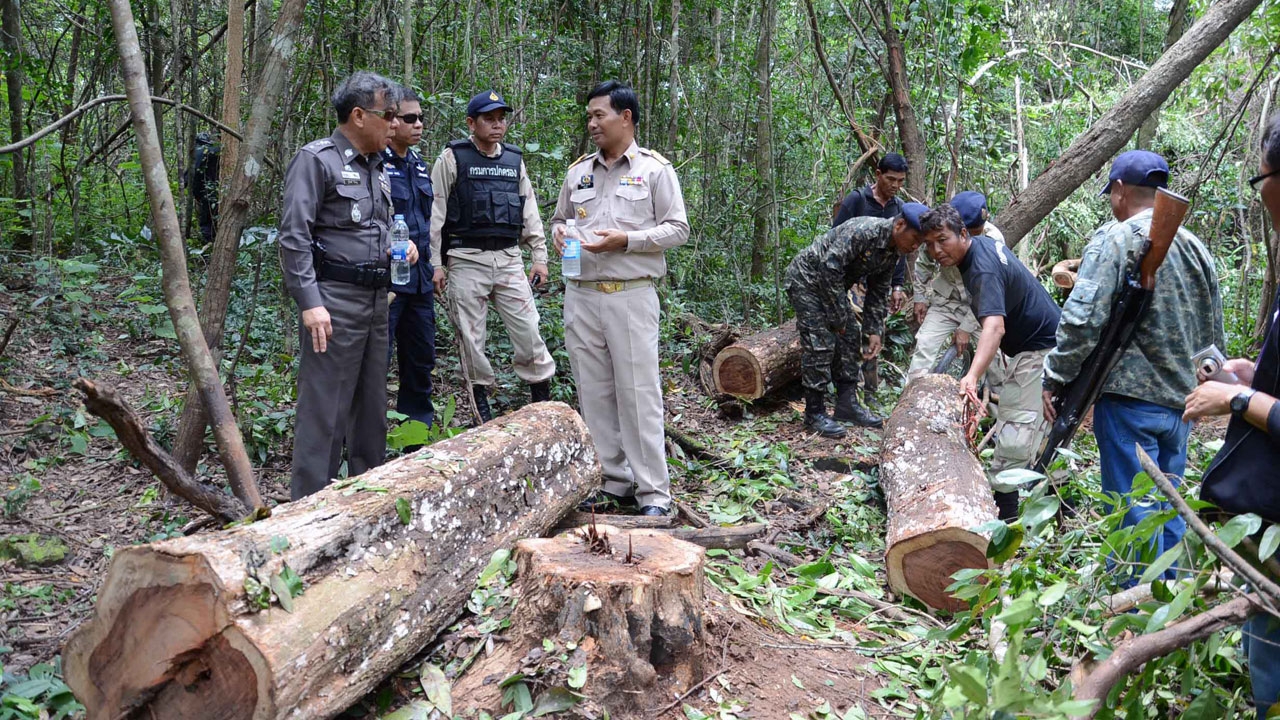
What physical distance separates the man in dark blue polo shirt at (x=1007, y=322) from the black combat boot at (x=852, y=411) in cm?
193

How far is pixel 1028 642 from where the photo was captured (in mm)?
2379

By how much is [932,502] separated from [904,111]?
4.54m

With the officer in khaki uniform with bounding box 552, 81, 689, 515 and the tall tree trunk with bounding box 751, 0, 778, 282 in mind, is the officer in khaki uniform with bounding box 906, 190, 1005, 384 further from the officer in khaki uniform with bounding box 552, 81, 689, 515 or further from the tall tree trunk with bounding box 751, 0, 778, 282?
the tall tree trunk with bounding box 751, 0, 778, 282

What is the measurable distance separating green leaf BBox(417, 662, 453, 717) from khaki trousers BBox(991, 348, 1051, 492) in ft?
11.5

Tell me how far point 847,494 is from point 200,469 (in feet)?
12.6

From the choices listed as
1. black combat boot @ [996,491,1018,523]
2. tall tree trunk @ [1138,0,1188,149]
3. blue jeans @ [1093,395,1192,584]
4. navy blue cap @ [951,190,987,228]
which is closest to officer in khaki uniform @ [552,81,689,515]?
navy blue cap @ [951,190,987,228]

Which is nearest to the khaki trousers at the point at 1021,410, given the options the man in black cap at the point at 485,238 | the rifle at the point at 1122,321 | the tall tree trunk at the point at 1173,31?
the rifle at the point at 1122,321

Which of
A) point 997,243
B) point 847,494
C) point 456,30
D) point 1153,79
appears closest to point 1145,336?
point 997,243

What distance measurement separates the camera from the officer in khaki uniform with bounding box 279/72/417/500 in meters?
4.12

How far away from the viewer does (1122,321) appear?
149 inches

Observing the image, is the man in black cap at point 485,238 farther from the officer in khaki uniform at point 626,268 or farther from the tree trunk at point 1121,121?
the tree trunk at point 1121,121

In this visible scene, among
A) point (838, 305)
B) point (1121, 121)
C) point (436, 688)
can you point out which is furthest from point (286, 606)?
point (1121, 121)

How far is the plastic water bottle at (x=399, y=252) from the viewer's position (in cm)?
458

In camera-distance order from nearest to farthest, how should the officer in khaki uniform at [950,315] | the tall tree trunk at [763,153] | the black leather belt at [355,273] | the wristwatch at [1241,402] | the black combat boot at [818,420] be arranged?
the wristwatch at [1241,402] → the black leather belt at [355,273] → the officer in khaki uniform at [950,315] → the black combat boot at [818,420] → the tall tree trunk at [763,153]
